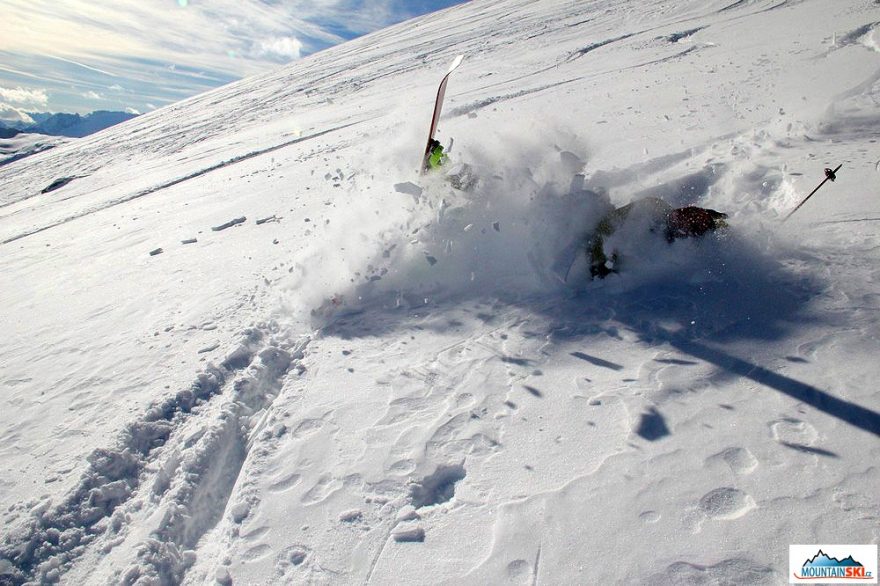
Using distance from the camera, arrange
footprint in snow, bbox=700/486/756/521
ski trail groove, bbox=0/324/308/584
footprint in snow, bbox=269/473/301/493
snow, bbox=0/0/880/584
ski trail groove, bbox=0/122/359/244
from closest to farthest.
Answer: footprint in snow, bbox=700/486/756/521 < snow, bbox=0/0/880/584 < ski trail groove, bbox=0/324/308/584 < footprint in snow, bbox=269/473/301/493 < ski trail groove, bbox=0/122/359/244

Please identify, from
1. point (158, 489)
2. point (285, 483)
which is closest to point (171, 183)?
point (158, 489)

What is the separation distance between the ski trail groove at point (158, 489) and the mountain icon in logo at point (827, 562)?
3.51 meters

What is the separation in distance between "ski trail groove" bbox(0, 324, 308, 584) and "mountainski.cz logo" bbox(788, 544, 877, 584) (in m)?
3.45

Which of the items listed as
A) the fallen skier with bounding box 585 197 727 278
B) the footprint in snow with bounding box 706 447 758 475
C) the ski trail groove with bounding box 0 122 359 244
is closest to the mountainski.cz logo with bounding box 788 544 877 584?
the footprint in snow with bounding box 706 447 758 475

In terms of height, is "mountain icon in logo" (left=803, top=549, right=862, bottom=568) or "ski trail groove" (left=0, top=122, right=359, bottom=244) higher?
"ski trail groove" (left=0, top=122, right=359, bottom=244)

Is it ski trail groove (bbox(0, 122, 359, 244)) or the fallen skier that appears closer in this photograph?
the fallen skier

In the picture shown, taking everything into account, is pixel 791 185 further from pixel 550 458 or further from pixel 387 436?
pixel 387 436

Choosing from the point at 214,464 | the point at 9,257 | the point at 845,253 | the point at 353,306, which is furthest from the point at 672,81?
the point at 9,257

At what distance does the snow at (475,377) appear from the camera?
2699mm

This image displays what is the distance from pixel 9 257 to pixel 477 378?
13.2 meters

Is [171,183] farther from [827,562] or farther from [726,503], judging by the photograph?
[827,562]

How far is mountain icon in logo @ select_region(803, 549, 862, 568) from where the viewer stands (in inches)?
86.5

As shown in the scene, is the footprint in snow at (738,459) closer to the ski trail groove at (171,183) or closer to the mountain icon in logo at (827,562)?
the mountain icon in logo at (827,562)

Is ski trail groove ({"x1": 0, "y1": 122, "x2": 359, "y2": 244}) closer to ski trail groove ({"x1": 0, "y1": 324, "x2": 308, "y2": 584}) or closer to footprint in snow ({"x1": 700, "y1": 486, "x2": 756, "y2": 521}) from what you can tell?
ski trail groove ({"x1": 0, "y1": 324, "x2": 308, "y2": 584})
